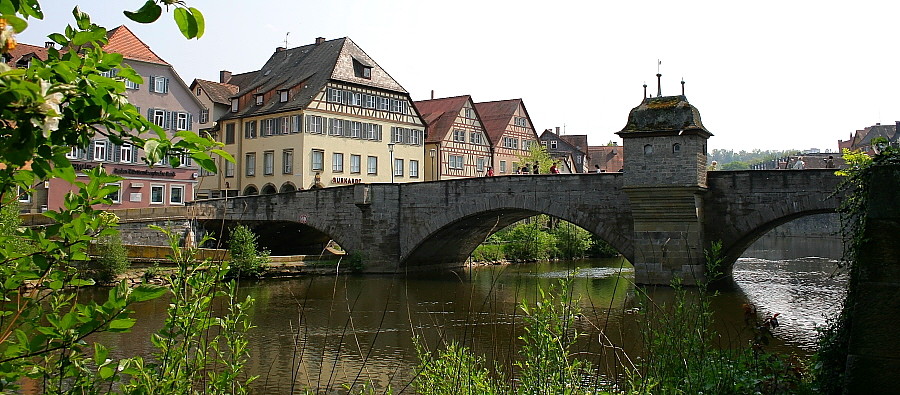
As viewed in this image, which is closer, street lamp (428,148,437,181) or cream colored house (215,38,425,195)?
cream colored house (215,38,425,195)

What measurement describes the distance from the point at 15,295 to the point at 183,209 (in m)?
28.1

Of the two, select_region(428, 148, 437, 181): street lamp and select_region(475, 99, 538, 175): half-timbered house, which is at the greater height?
select_region(475, 99, 538, 175): half-timbered house

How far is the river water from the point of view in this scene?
903 centimetres

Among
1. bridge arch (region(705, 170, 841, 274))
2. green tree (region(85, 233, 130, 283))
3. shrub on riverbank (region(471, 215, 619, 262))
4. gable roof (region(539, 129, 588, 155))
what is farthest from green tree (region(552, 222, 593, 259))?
gable roof (region(539, 129, 588, 155))

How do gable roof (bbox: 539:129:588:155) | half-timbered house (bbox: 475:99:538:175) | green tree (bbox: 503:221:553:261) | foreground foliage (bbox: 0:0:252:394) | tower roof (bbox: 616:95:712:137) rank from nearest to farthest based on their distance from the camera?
foreground foliage (bbox: 0:0:252:394)
tower roof (bbox: 616:95:712:137)
green tree (bbox: 503:221:553:261)
half-timbered house (bbox: 475:99:538:175)
gable roof (bbox: 539:129:588:155)

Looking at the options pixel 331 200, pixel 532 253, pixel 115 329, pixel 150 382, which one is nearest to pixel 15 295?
pixel 115 329

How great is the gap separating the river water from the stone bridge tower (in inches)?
41.7

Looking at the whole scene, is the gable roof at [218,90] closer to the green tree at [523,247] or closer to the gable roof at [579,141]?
the green tree at [523,247]

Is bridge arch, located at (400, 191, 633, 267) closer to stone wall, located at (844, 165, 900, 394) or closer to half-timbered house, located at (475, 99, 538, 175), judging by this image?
stone wall, located at (844, 165, 900, 394)

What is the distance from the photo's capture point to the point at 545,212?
2386 centimetres

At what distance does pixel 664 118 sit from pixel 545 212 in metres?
4.96

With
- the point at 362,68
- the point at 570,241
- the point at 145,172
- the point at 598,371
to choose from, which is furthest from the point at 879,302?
the point at 362,68

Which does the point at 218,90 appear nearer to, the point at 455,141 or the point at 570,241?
the point at 455,141

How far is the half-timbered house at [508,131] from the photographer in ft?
164
